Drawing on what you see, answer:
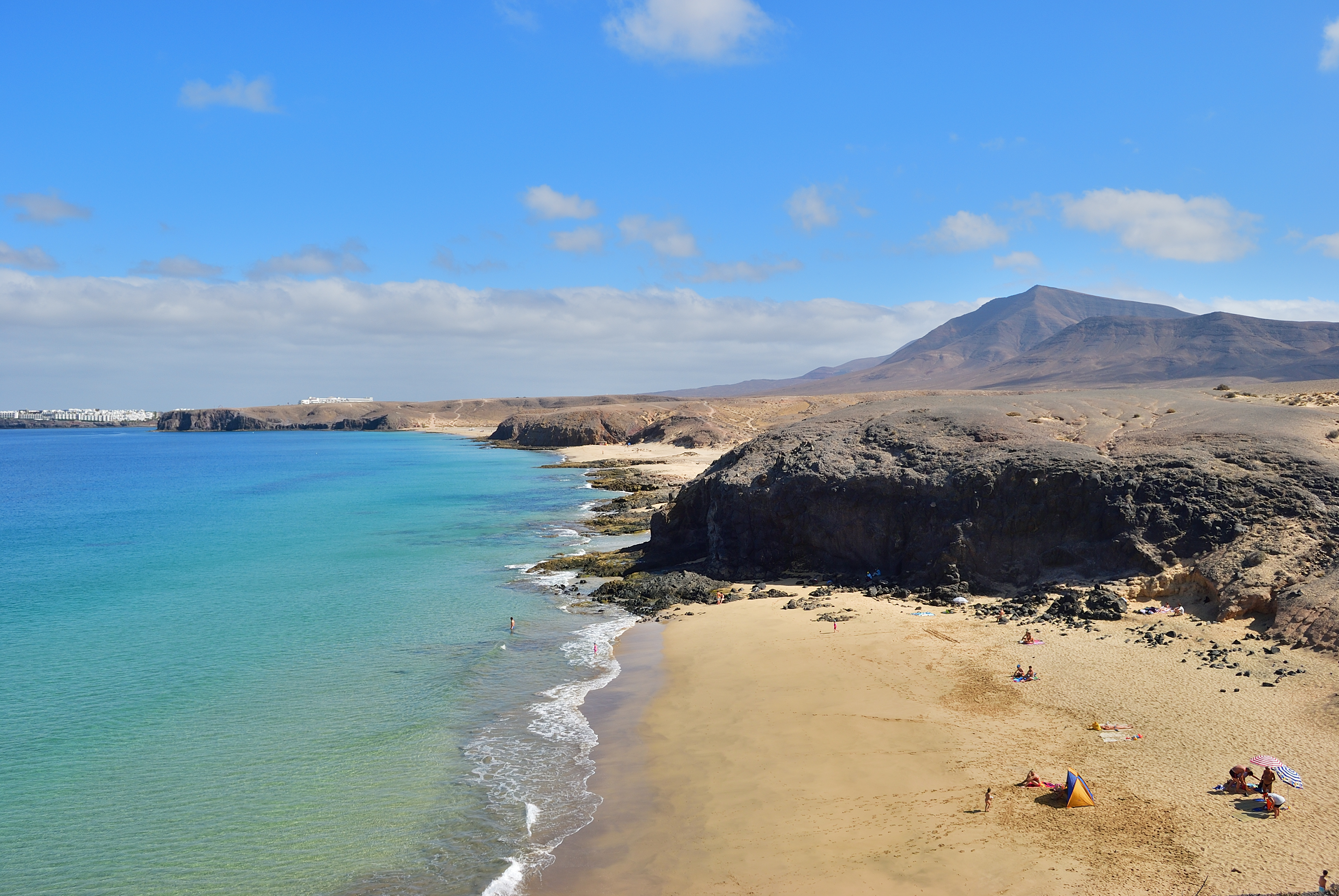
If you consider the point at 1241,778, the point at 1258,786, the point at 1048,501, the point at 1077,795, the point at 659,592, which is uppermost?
the point at 1048,501

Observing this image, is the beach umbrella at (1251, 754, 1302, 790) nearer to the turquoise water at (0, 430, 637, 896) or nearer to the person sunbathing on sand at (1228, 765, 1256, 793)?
the person sunbathing on sand at (1228, 765, 1256, 793)

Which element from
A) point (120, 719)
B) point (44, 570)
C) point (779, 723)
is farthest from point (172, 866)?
point (44, 570)

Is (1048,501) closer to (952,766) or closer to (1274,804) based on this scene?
(952,766)

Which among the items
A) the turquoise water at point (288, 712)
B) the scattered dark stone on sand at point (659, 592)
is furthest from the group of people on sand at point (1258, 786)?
the scattered dark stone on sand at point (659, 592)

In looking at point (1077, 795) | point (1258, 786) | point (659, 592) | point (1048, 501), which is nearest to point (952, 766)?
point (1077, 795)

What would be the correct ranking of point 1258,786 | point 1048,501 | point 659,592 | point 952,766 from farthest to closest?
point 659,592 → point 1048,501 → point 952,766 → point 1258,786

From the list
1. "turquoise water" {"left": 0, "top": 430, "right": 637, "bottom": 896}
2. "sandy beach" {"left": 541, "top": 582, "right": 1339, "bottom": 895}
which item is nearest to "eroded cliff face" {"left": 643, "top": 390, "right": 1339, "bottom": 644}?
"sandy beach" {"left": 541, "top": 582, "right": 1339, "bottom": 895}
